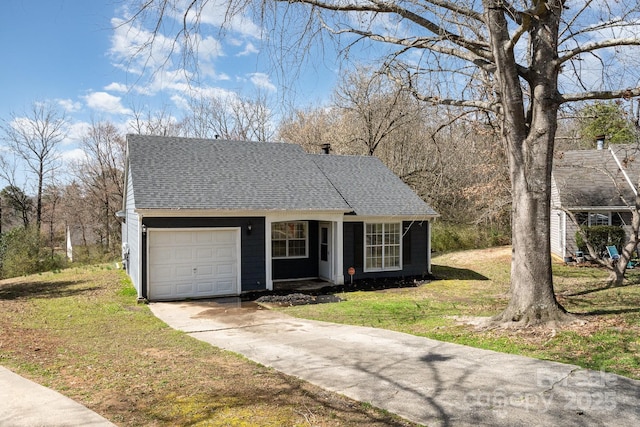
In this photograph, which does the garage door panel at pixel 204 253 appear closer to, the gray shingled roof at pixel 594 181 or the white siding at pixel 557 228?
the gray shingled roof at pixel 594 181

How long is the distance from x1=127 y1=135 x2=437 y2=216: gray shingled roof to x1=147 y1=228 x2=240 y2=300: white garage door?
3.17 ft

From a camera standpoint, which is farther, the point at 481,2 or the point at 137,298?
the point at 137,298

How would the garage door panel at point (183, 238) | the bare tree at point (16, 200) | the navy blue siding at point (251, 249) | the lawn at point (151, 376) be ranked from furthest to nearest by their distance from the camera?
the bare tree at point (16, 200), the navy blue siding at point (251, 249), the garage door panel at point (183, 238), the lawn at point (151, 376)

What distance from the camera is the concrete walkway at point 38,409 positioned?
434 centimetres

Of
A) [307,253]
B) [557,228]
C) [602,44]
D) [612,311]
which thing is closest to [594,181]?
[557,228]

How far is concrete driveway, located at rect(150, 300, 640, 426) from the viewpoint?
451 centimetres

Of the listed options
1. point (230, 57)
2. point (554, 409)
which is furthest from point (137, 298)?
point (554, 409)

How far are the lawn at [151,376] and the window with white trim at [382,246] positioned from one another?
763 centimetres

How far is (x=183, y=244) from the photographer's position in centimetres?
1303

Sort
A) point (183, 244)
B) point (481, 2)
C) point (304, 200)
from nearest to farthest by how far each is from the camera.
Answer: point (481, 2) < point (183, 244) < point (304, 200)

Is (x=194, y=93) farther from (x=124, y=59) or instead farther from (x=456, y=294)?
(x=456, y=294)

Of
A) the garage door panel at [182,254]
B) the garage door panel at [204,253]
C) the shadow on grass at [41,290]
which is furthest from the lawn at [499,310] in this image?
the shadow on grass at [41,290]

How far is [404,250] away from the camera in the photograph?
16.3 m

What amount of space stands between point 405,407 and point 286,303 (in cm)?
766
